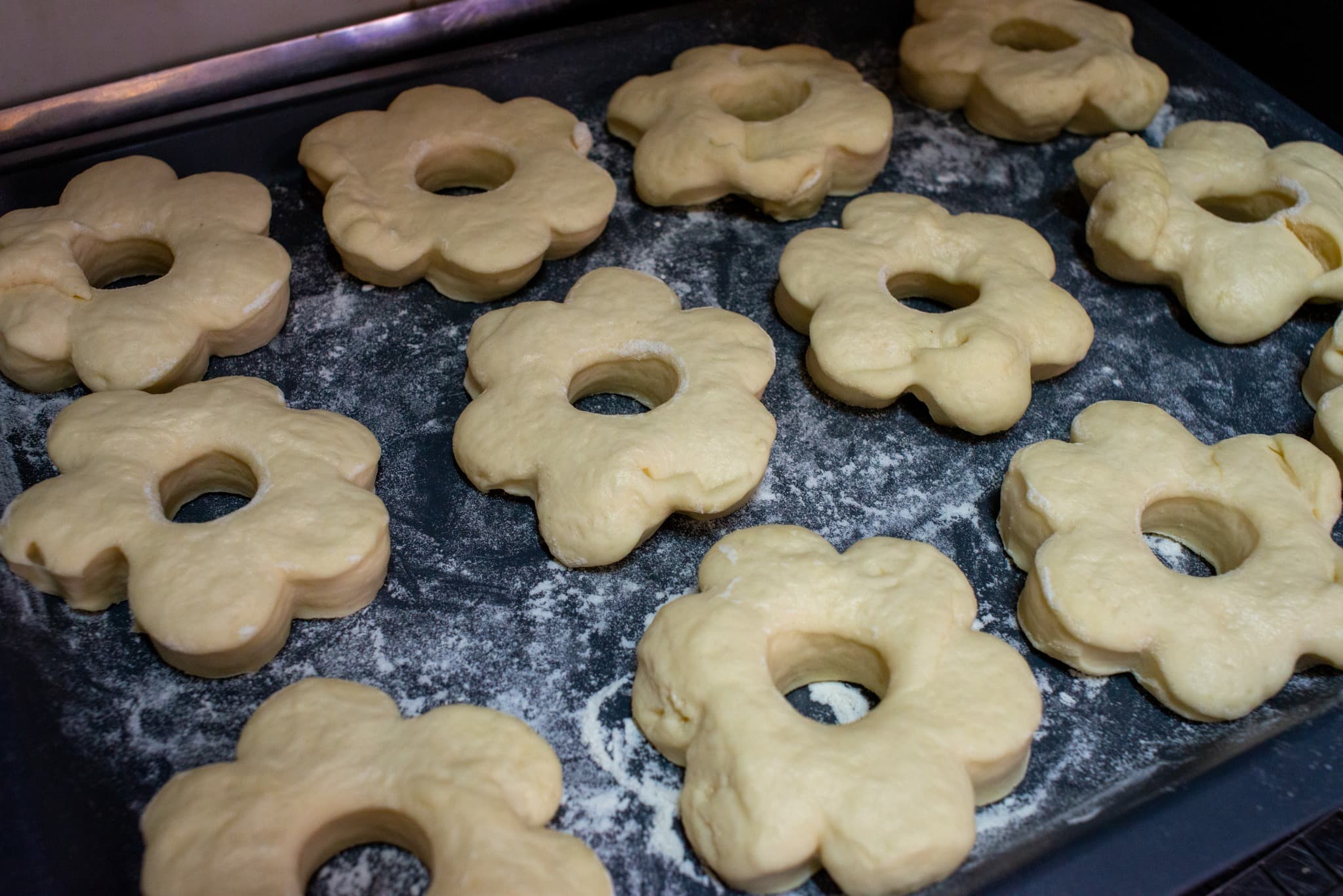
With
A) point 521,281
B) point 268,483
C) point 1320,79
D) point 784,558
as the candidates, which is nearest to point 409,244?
point 521,281

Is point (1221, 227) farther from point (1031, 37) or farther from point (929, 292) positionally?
point (1031, 37)

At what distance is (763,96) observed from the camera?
2602 mm

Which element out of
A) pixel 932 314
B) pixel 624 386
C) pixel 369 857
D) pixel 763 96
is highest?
pixel 763 96

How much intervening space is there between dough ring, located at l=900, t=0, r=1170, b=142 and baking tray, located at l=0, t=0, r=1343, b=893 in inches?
2.4

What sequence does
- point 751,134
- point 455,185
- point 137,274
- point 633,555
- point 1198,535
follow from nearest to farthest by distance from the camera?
point 633,555
point 1198,535
point 137,274
point 751,134
point 455,185

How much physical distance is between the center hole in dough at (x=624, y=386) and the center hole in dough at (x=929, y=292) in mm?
530

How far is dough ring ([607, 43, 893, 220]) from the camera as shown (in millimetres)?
2332

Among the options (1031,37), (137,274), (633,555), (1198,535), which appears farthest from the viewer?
(1031,37)

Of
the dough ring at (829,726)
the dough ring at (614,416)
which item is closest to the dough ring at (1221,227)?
the dough ring at (614,416)

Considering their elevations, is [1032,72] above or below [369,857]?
above

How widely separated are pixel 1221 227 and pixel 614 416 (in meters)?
1.35

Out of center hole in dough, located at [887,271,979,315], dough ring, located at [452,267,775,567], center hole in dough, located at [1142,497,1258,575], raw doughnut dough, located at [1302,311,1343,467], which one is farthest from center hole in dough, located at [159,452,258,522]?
raw doughnut dough, located at [1302,311,1343,467]

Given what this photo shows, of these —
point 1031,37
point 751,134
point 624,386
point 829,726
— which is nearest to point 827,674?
point 829,726

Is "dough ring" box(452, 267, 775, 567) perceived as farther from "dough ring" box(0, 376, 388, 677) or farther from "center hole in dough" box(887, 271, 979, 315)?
"center hole in dough" box(887, 271, 979, 315)
